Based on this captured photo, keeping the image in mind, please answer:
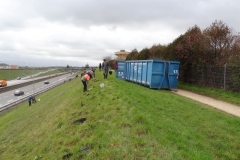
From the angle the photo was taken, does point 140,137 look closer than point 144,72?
Yes

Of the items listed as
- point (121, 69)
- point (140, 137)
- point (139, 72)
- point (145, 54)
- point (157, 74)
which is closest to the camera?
point (140, 137)

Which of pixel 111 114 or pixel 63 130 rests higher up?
pixel 111 114

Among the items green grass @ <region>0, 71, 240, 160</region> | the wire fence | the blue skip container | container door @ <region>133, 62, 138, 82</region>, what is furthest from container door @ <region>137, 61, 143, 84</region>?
green grass @ <region>0, 71, 240, 160</region>

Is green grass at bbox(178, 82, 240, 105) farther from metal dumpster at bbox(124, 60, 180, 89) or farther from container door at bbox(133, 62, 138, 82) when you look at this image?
container door at bbox(133, 62, 138, 82)

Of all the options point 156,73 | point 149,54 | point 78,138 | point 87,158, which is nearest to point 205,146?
point 87,158

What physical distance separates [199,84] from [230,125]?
10919 millimetres

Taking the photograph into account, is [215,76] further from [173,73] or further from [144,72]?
[144,72]

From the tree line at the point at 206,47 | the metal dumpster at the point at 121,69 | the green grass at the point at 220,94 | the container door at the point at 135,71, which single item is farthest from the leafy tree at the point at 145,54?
the green grass at the point at 220,94

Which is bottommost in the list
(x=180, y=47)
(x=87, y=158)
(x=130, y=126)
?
(x=87, y=158)

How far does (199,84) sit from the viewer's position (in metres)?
16.9

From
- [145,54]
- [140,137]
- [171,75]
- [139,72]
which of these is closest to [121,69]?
[139,72]

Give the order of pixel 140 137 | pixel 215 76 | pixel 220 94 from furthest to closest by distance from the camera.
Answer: pixel 215 76 → pixel 220 94 → pixel 140 137

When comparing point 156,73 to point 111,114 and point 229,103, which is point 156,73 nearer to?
point 229,103

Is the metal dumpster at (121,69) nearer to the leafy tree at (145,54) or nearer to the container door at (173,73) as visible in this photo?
the container door at (173,73)
